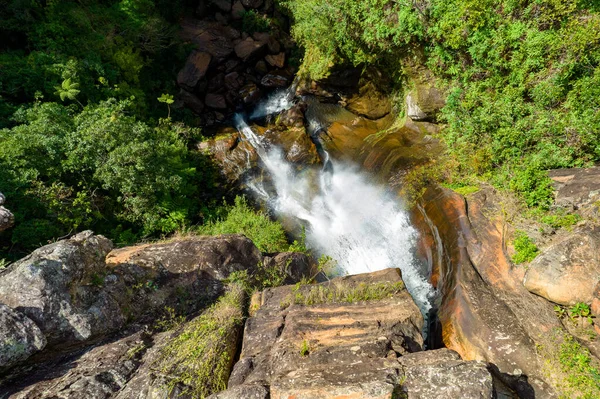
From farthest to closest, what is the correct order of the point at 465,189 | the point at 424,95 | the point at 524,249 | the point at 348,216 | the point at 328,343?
the point at 348,216 < the point at 424,95 < the point at 465,189 < the point at 524,249 < the point at 328,343

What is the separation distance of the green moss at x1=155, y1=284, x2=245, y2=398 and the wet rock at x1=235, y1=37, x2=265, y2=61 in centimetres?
1464

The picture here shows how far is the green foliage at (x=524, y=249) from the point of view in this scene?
6.90m

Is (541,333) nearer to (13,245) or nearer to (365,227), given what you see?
(365,227)

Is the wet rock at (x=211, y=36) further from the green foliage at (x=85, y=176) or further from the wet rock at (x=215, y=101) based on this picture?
the green foliage at (x=85, y=176)

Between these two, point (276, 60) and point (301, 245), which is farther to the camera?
point (276, 60)

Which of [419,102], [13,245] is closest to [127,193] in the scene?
[13,245]

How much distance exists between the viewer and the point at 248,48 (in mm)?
17516

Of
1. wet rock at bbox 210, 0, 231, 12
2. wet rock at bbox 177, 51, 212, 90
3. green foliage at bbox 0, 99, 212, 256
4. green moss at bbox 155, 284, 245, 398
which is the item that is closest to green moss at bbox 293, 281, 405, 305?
green moss at bbox 155, 284, 245, 398

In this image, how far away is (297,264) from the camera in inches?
381

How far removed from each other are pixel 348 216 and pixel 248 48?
452 inches

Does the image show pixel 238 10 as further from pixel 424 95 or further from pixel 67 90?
pixel 424 95

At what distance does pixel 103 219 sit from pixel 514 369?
1183 cm

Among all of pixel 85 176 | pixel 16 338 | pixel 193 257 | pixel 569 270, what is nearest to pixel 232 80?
pixel 85 176

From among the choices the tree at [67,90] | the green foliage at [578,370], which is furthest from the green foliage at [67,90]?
the green foliage at [578,370]
